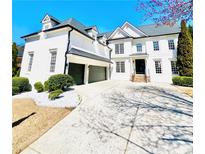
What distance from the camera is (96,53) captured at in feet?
59.1

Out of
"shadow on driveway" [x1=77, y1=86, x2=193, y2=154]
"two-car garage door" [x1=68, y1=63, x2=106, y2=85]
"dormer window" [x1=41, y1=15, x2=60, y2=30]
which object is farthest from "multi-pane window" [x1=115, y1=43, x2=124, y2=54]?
"shadow on driveway" [x1=77, y1=86, x2=193, y2=154]

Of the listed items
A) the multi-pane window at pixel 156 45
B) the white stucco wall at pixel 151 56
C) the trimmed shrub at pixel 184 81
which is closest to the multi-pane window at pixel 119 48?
the white stucco wall at pixel 151 56

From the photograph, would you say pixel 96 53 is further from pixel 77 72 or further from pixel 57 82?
pixel 57 82

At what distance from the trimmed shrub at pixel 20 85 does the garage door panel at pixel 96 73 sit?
9.00 m

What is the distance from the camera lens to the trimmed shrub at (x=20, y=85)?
10833mm

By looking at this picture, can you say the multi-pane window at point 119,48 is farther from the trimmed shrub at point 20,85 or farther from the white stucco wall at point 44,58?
the trimmed shrub at point 20,85

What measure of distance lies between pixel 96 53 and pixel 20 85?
11.1m

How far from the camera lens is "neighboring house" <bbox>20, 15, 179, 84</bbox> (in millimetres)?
12273

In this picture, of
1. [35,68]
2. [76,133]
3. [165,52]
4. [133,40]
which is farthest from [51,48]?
[165,52]

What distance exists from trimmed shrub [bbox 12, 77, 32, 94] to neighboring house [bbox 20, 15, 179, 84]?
1.08 meters

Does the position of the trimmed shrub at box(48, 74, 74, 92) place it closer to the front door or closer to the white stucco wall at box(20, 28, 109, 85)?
the white stucco wall at box(20, 28, 109, 85)

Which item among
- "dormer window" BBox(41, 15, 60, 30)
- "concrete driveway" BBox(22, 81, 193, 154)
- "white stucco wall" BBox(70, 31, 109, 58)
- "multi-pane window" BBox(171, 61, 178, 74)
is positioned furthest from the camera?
"multi-pane window" BBox(171, 61, 178, 74)
